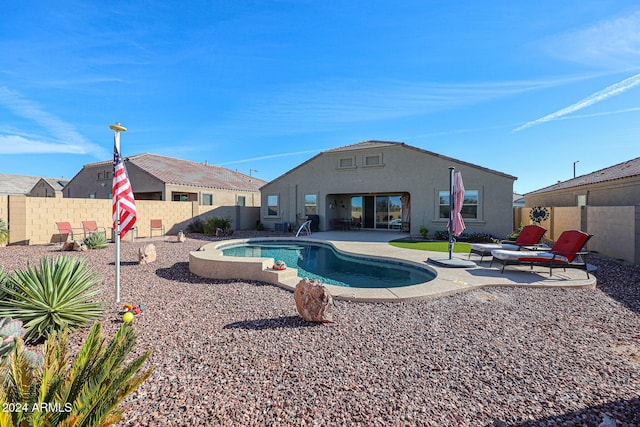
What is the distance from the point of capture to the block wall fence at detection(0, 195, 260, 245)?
12.9m

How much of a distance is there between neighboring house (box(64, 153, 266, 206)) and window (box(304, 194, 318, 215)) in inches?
368

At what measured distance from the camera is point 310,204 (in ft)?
68.2

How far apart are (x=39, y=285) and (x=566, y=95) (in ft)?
55.7

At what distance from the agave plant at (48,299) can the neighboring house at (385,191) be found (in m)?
16.2

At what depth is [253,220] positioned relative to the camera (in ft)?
79.2

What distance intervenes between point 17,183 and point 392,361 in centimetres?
5544

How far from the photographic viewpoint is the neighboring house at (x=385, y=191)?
51.7 ft

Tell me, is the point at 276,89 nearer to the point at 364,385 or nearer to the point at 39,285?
the point at 39,285

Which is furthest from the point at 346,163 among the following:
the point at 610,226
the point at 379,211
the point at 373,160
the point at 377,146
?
the point at 610,226

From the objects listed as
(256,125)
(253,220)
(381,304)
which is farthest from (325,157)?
A: (381,304)

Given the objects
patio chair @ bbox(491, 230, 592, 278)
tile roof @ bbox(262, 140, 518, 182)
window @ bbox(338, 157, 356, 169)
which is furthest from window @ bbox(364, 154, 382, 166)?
patio chair @ bbox(491, 230, 592, 278)

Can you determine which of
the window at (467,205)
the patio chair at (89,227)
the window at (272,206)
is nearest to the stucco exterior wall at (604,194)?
the window at (467,205)

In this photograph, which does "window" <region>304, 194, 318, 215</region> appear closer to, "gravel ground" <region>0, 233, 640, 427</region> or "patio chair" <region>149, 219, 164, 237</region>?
"patio chair" <region>149, 219, 164, 237</region>

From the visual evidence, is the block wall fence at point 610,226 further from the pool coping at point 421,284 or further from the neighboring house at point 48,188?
the neighboring house at point 48,188
